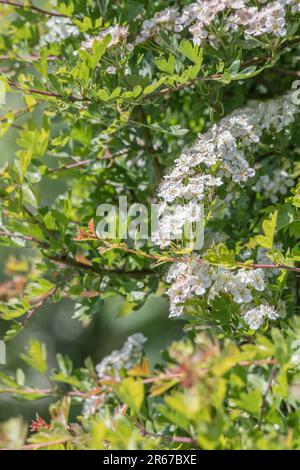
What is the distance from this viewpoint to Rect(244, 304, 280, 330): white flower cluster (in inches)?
50.4

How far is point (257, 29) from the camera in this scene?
1.37m

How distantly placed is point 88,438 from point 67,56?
2.58 feet

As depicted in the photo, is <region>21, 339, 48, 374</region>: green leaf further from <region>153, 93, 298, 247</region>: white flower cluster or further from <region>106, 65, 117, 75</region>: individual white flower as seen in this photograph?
<region>106, 65, 117, 75</region>: individual white flower

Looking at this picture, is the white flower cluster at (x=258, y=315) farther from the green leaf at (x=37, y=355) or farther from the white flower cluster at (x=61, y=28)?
the white flower cluster at (x=61, y=28)

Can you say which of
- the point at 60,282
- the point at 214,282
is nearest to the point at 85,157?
the point at 60,282

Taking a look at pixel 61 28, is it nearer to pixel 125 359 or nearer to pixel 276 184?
pixel 276 184

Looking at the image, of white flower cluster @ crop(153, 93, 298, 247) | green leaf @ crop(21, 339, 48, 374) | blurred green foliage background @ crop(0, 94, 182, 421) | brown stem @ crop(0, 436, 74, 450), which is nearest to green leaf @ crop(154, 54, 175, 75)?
white flower cluster @ crop(153, 93, 298, 247)

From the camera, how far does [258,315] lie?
1284mm

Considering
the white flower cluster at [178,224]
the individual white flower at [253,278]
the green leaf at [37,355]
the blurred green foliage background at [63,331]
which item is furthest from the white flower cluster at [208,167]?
the blurred green foliage background at [63,331]

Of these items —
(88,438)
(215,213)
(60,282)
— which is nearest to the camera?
(88,438)

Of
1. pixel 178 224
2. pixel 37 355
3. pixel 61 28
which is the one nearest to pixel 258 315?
pixel 178 224

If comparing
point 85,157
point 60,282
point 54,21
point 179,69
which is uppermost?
point 54,21

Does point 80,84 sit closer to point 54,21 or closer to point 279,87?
point 54,21

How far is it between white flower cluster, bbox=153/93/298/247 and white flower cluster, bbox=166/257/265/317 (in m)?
0.06
